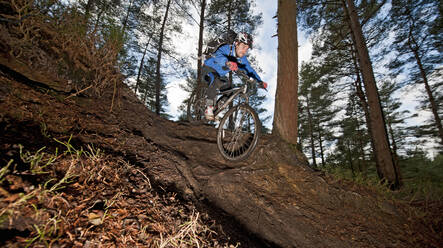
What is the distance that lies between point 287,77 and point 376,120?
4.18 m

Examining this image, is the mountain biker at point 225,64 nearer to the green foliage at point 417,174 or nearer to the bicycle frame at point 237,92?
the bicycle frame at point 237,92

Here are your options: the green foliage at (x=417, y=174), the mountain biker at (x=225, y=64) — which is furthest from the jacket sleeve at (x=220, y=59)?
the green foliage at (x=417, y=174)

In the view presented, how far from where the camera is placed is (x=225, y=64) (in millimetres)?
3244

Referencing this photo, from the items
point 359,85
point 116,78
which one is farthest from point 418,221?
point 359,85

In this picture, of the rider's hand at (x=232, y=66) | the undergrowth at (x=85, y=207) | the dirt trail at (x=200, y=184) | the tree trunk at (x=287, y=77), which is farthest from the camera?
the tree trunk at (x=287, y=77)

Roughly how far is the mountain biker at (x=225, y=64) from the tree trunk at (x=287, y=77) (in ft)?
3.69

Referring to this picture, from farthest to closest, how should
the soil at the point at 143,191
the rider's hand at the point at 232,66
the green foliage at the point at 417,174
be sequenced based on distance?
the green foliage at the point at 417,174 → the rider's hand at the point at 232,66 → the soil at the point at 143,191

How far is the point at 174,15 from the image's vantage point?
12.7m

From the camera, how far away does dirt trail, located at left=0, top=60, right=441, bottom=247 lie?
52.3 inches

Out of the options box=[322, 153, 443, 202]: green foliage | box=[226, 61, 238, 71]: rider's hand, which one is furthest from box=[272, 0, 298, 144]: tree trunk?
box=[322, 153, 443, 202]: green foliage

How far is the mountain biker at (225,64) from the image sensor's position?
3.43 meters

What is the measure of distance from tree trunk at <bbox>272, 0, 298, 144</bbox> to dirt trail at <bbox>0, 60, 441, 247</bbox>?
67 centimetres

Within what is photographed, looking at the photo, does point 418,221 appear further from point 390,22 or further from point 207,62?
point 390,22

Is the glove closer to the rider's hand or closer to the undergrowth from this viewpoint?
the rider's hand
